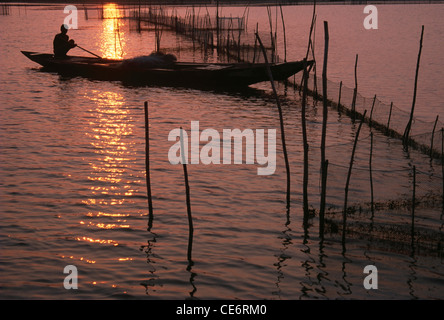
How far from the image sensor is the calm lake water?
6.86m

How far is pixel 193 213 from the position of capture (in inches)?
352

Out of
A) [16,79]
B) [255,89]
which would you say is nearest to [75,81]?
[16,79]

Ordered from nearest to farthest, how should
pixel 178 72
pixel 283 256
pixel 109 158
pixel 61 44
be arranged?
pixel 283 256, pixel 109 158, pixel 178 72, pixel 61 44

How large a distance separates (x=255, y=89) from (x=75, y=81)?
5.64 meters

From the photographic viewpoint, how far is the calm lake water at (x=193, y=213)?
6859mm

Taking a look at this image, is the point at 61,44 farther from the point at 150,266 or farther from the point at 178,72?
the point at 150,266

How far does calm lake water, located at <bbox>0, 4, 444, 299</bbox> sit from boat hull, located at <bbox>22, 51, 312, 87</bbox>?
813mm

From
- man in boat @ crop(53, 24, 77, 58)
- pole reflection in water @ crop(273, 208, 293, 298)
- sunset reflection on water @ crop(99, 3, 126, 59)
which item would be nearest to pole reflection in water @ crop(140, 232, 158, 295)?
pole reflection in water @ crop(273, 208, 293, 298)

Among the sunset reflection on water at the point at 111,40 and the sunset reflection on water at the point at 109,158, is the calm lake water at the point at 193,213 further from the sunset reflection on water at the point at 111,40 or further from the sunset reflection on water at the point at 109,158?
the sunset reflection on water at the point at 111,40

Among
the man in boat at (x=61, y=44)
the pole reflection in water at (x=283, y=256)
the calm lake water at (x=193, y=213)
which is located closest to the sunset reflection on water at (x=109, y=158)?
the calm lake water at (x=193, y=213)

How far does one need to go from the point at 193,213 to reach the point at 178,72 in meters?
9.99

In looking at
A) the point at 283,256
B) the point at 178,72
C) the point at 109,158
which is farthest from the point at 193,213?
A: the point at 178,72

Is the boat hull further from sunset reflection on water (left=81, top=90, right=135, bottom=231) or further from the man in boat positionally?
sunset reflection on water (left=81, top=90, right=135, bottom=231)

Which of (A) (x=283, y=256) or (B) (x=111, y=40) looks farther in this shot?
(B) (x=111, y=40)
